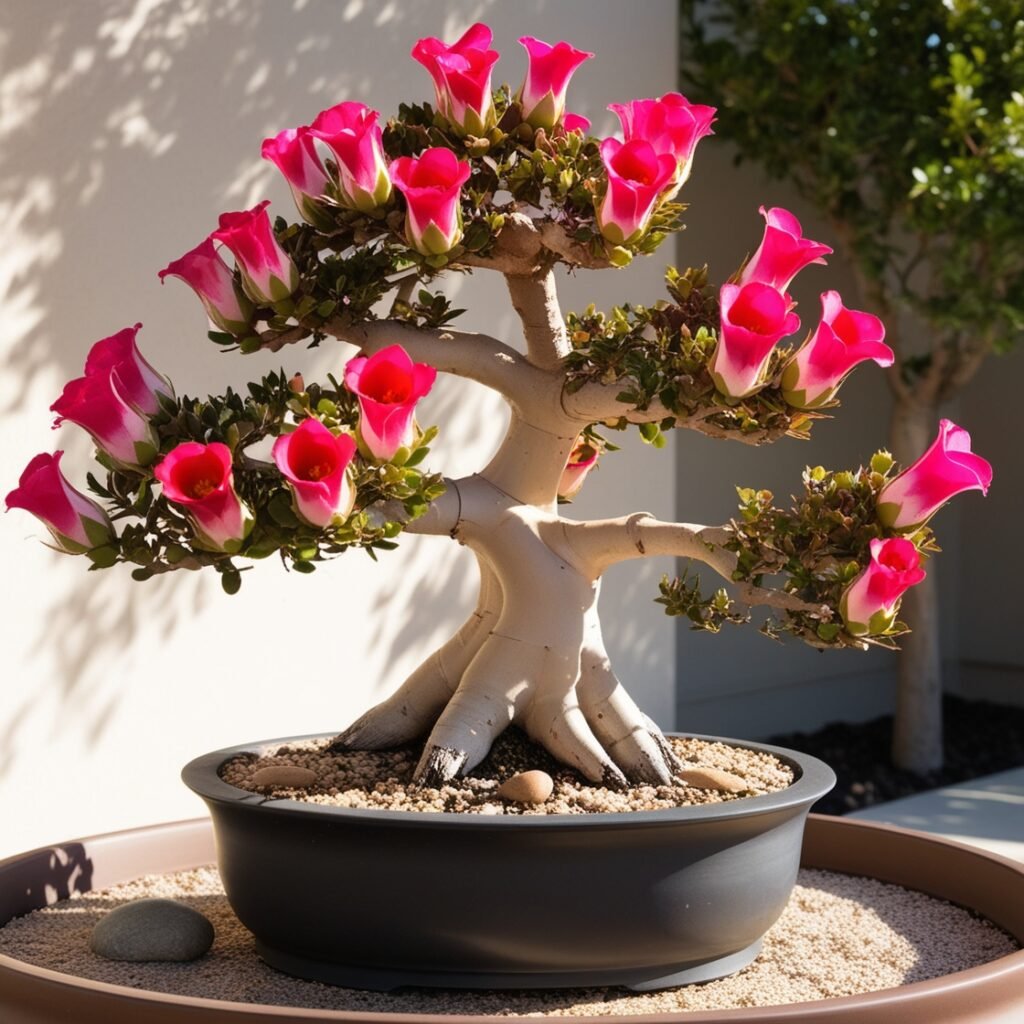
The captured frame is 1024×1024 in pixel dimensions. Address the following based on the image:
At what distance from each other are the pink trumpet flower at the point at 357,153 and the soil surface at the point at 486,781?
0.57 meters

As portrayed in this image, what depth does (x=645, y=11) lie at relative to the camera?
413cm

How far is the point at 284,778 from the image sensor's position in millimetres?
1444

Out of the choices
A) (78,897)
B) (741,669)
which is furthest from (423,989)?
(741,669)

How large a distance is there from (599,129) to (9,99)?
1672 millimetres

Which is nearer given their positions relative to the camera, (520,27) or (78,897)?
(78,897)

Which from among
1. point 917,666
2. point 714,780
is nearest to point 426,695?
point 714,780

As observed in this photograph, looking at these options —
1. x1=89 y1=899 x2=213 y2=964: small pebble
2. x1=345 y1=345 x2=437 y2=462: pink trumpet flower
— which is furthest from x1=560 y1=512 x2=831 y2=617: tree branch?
x1=89 y1=899 x2=213 y2=964: small pebble

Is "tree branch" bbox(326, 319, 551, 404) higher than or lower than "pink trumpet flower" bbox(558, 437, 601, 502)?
higher

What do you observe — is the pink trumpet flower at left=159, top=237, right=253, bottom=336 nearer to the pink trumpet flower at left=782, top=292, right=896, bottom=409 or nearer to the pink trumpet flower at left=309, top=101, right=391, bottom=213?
the pink trumpet flower at left=309, top=101, right=391, bottom=213

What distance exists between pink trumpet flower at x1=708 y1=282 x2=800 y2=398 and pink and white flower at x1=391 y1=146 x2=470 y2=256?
0.27 m

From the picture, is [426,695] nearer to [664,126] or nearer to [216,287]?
[216,287]

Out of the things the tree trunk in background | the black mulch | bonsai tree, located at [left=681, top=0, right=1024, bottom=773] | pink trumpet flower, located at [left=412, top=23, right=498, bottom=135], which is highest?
bonsai tree, located at [left=681, top=0, right=1024, bottom=773]

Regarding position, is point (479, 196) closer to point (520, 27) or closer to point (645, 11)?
point (520, 27)

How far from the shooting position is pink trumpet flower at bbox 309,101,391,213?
1354mm
